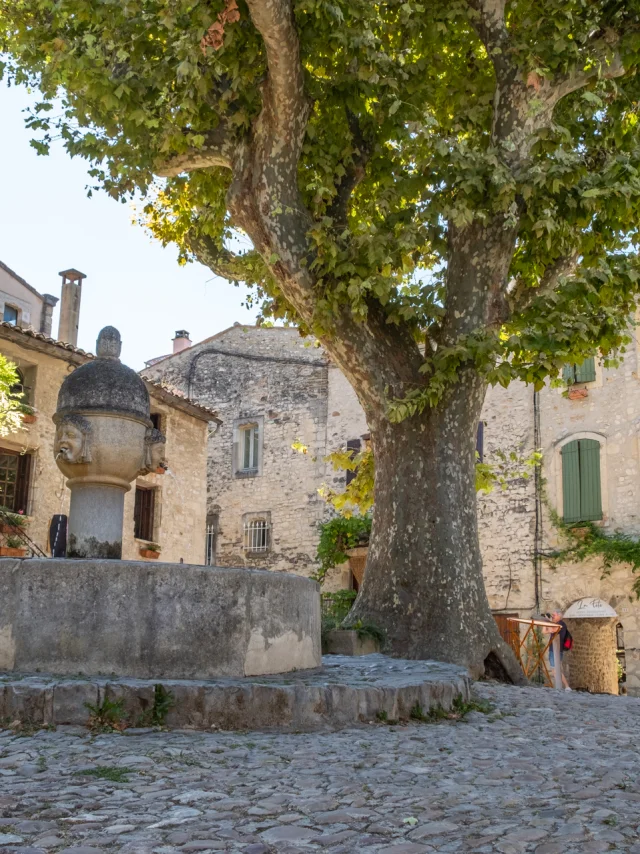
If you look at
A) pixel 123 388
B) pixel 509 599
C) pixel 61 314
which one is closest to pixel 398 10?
pixel 123 388

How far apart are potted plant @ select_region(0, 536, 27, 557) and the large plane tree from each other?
1005cm

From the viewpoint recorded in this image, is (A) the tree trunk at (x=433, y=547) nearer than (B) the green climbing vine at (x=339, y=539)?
Yes

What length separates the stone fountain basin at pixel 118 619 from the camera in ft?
19.3

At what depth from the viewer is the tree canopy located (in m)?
9.00

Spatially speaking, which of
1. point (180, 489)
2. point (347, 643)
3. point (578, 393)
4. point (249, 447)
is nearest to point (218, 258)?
point (347, 643)

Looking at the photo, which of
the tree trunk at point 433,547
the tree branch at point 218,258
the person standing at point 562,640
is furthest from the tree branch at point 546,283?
the person standing at point 562,640

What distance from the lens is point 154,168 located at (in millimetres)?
10234

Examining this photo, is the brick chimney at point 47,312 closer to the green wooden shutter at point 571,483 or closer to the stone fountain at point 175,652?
the green wooden shutter at point 571,483

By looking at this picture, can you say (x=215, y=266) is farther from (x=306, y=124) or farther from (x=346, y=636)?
(x=346, y=636)

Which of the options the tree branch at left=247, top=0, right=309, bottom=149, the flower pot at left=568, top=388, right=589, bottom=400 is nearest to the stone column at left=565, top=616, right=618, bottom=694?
the flower pot at left=568, top=388, right=589, bottom=400

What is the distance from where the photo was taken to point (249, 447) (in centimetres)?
2758

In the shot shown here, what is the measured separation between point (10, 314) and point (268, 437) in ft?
26.5

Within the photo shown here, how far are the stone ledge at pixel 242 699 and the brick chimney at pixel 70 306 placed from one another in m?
20.0

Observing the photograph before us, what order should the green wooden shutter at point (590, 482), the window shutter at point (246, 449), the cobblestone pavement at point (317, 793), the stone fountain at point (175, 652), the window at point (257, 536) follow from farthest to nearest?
1. the window shutter at point (246, 449)
2. the window at point (257, 536)
3. the green wooden shutter at point (590, 482)
4. the stone fountain at point (175, 652)
5. the cobblestone pavement at point (317, 793)
